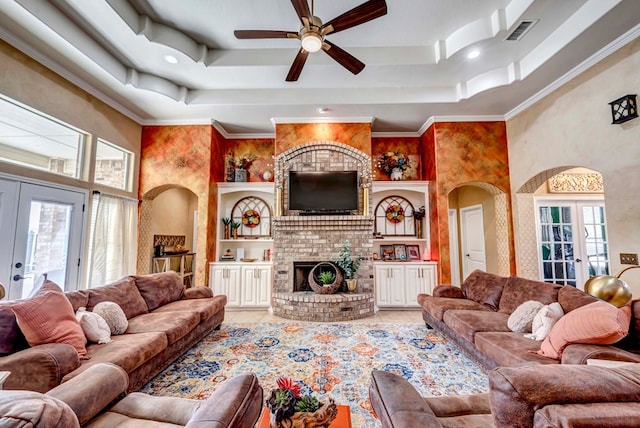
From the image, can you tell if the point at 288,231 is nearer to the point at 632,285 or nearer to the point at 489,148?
the point at 489,148

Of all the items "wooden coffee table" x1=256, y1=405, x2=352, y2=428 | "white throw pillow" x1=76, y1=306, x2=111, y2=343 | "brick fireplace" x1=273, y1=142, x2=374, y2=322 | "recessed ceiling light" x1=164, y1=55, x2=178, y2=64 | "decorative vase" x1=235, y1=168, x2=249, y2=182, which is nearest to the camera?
"wooden coffee table" x1=256, y1=405, x2=352, y2=428

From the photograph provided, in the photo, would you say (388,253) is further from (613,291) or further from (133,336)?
(133,336)

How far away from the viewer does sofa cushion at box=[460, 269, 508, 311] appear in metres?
3.71

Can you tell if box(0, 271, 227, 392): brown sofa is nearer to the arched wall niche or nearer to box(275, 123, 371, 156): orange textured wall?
the arched wall niche

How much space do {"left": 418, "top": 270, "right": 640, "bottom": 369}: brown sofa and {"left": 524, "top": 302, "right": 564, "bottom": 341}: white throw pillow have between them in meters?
0.09

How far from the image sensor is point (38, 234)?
3580 millimetres

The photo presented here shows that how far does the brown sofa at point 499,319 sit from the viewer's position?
208 centimetres

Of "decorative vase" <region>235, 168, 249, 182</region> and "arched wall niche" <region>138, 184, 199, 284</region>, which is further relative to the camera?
"decorative vase" <region>235, 168, 249, 182</region>

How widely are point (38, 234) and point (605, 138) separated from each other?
6982 mm

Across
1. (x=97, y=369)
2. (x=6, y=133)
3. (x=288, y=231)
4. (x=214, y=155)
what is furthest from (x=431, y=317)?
(x=6, y=133)

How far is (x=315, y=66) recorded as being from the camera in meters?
4.03

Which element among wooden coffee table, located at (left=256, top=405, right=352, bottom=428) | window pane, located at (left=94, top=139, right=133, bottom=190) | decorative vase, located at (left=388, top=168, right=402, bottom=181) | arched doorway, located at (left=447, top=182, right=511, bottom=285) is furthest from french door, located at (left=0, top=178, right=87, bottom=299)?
arched doorway, located at (left=447, top=182, right=511, bottom=285)

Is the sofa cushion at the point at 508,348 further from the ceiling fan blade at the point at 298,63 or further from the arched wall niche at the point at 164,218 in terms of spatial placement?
the arched wall niche at the point at 164,218

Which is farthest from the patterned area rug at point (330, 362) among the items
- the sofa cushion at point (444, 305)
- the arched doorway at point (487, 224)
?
the arched doorway at point (487, 224)
